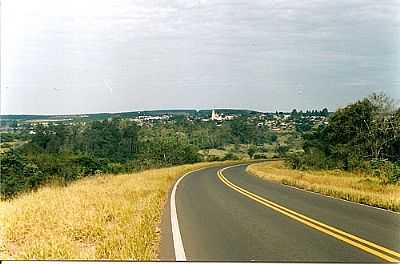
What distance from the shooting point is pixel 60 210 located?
43.8 feet

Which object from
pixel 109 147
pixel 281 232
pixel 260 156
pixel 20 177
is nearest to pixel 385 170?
pixel 20 177

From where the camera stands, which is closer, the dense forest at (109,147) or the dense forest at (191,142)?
the dense forest at (109,147)

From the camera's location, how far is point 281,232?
1088 centimetres

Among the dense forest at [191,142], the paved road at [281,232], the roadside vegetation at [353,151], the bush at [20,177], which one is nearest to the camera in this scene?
the paved road at [281,232]

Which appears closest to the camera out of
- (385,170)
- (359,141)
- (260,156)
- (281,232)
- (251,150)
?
(281,232)

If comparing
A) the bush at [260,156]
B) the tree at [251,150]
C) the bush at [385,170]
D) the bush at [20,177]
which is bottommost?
the bush at [260,156]

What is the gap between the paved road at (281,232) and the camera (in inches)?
339

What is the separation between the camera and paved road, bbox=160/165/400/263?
8.60m

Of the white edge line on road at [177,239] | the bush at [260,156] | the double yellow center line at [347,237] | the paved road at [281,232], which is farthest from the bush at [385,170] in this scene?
the bush at [260,156]

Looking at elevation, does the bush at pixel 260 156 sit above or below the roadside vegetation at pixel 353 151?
below

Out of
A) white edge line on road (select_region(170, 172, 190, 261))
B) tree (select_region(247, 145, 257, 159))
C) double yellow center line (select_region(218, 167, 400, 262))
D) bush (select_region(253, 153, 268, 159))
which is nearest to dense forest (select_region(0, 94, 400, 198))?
tree (select_region(247, 145, 257, 159))

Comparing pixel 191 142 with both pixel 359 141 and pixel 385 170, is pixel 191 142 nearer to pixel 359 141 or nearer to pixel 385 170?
pixel 359 141

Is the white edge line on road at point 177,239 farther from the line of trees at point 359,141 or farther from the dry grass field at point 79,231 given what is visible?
the line of trees at point 359,141

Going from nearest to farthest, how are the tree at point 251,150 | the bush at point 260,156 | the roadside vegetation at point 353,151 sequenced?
the roadside vegetation at point 353,151 → the tree at point 251,150 → the bush at point 260,156
